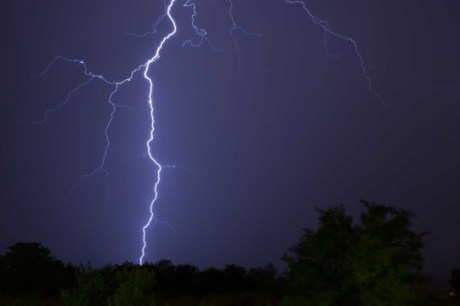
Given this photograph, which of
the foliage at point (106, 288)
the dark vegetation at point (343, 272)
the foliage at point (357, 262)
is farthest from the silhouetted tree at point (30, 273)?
the foliage at point (106, 288)

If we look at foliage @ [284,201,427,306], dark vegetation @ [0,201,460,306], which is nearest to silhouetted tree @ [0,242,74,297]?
dark vegetation @ [0,201,460,306]

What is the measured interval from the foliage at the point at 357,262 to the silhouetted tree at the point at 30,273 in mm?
9995

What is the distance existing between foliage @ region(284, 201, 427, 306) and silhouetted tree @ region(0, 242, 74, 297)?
10.00 m

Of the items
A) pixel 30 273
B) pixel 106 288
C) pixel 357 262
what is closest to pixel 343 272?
pixel 357 262

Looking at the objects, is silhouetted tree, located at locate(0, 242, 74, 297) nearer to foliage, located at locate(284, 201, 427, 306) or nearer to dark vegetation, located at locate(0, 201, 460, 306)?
dark vegetation, located at locate(0, 201, 460, 306)

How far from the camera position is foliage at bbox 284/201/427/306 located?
1315cm

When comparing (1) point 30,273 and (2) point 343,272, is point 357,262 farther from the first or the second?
(1) point 30,273

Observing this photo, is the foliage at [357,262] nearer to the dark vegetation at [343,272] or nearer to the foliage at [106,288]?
the dark vegetation at [343,272]

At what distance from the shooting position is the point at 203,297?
20.4 m

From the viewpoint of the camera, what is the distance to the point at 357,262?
1330 cm

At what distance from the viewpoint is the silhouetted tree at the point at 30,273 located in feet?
66.2

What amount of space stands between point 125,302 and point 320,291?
24.9 feet

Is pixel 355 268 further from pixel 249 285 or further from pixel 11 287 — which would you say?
pixel 11 287

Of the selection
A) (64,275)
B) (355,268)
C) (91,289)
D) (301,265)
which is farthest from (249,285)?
(91,289)
